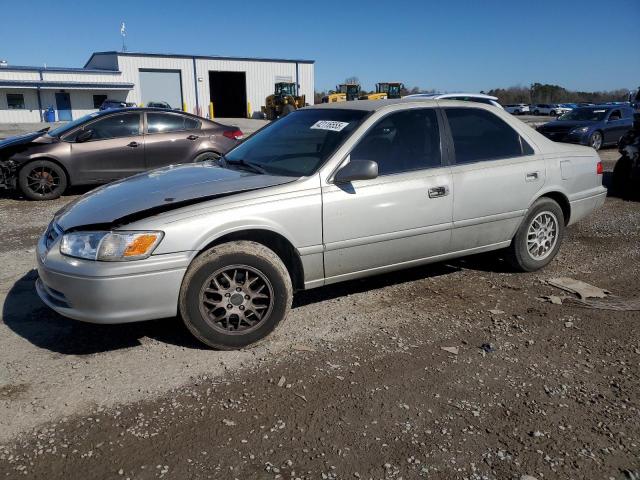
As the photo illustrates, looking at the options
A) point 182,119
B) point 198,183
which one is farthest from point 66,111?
point 198,183

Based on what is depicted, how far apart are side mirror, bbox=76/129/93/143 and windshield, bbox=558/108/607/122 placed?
47.6 feet

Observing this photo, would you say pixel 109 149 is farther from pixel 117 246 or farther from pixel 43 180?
pixel 117 246

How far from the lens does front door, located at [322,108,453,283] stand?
3701mm

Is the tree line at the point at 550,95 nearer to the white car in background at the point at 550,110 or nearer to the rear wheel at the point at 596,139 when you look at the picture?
the white car in background at the point at 550,110

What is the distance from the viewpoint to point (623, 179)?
9.07m

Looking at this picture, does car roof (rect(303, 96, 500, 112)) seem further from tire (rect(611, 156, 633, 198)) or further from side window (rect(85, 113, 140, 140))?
tire (rect(611, 156, 633, 198))

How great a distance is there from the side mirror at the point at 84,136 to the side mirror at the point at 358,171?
6.44 m

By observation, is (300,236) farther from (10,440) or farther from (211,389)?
(10,440)

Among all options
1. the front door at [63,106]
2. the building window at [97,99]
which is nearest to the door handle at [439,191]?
the front door at [63,106]

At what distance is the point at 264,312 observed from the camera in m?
3.48

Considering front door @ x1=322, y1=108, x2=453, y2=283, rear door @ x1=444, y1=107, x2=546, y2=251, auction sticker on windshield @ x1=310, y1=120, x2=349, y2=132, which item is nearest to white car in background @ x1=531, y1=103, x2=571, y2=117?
rear door @ x1=444, y1=107, x2=546, y2=251

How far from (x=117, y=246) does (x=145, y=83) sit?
4379 centimetres

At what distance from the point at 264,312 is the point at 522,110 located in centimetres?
5818

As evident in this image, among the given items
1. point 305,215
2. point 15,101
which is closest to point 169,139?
point 305,215
